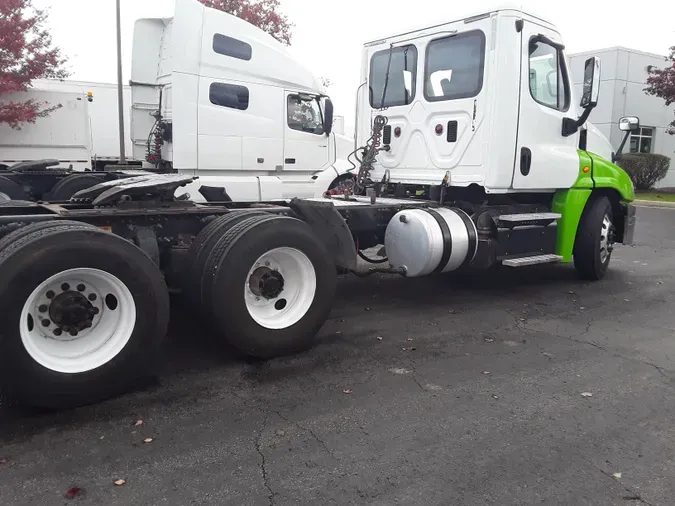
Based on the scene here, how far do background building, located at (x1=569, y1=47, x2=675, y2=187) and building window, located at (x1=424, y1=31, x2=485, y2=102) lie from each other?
1996cm

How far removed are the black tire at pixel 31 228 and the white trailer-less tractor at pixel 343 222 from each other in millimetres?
18

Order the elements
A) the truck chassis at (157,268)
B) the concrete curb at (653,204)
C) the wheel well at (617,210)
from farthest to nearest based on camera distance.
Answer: the concrete curb at (653,204)
the wheel well at (617,210)
the truck chassis at (157,268)

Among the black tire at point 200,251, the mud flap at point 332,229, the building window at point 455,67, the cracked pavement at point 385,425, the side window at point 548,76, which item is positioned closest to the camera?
the cracked pavement at point 385,425

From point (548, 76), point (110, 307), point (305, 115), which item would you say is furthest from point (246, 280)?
point (305, 115)

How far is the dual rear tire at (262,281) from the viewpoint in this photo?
445cm

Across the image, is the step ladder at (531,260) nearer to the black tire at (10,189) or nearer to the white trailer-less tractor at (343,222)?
the white trailer-less tractor at (343,222)

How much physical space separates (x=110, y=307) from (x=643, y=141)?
95.7 ft

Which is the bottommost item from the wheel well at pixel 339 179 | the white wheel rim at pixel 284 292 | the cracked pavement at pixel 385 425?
the cracked pavement at pixel 385 425

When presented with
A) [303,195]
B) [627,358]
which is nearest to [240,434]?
[627,358]

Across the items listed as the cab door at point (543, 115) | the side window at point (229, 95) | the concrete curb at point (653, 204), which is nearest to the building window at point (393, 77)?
the cab door at point (543, 115)

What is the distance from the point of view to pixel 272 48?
1080 centimetres

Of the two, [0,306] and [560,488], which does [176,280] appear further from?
[560,488]

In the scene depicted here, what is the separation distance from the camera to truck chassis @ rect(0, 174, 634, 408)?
3605mm

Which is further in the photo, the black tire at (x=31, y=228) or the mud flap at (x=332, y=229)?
the mud flap at (x=332, y=229)
